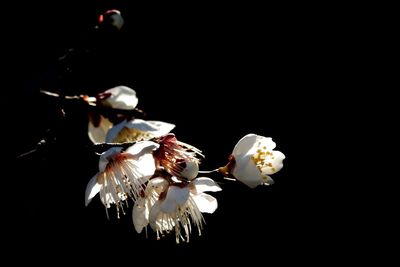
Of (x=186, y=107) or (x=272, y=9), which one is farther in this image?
(x=272, y=9)

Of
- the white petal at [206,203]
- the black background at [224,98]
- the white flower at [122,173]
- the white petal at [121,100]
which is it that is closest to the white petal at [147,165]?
the white flower at [122,173]

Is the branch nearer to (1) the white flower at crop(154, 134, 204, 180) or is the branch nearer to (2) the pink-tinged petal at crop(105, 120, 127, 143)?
(2) the pink-tinged petal at crop(105, 120, 127, 143)

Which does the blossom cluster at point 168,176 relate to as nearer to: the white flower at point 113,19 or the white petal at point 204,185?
the white petal at point 204,185

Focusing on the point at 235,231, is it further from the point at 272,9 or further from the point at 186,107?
the point at 272,9

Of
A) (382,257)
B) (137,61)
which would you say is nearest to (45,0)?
(137,61)

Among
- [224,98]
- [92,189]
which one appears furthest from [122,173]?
Result: [224,98]

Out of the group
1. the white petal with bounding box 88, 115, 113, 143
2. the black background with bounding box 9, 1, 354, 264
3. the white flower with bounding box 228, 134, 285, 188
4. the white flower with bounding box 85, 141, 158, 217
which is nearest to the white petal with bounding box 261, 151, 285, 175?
the white flower with bounding box 228, 134, 285, 188
